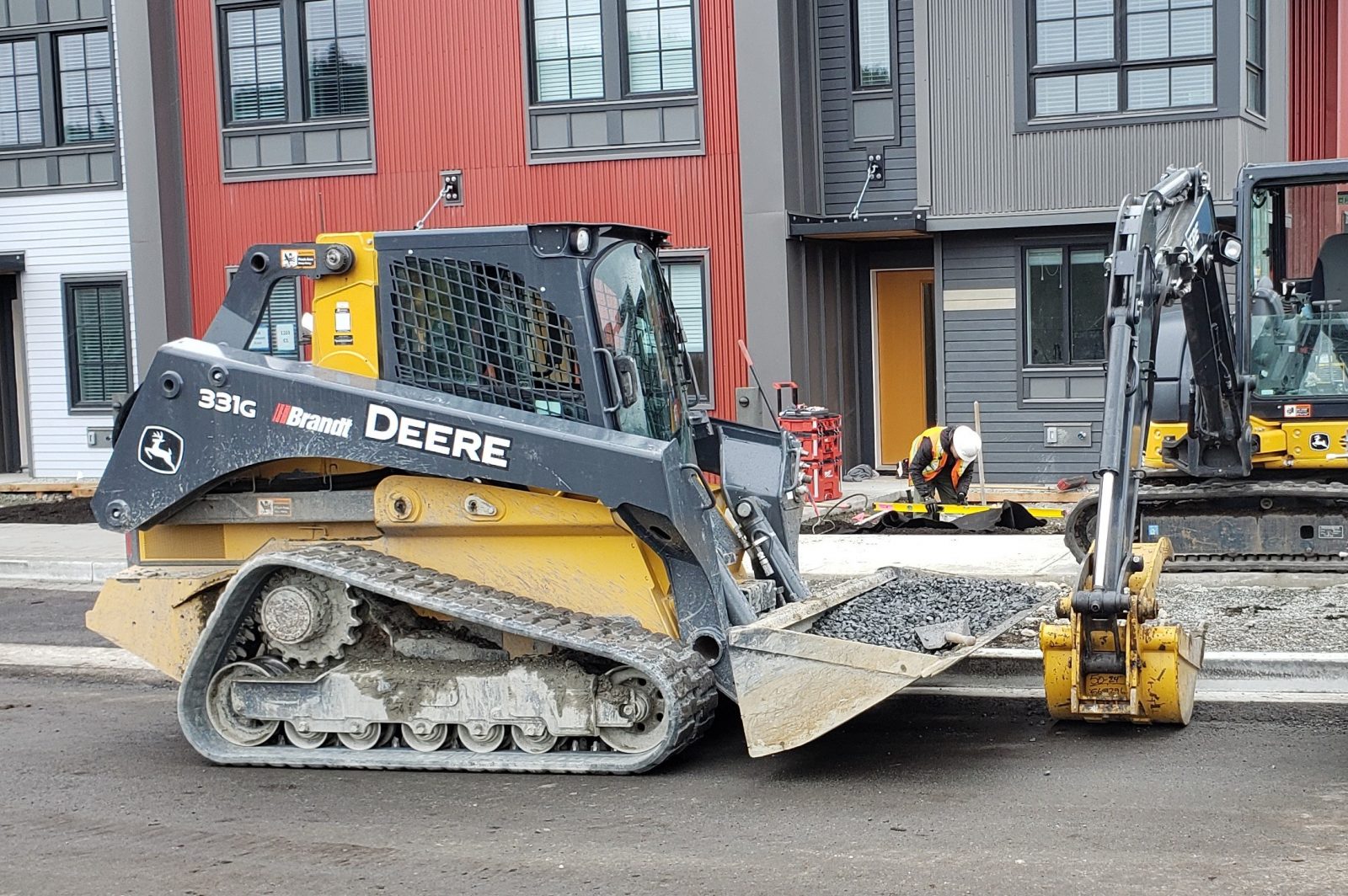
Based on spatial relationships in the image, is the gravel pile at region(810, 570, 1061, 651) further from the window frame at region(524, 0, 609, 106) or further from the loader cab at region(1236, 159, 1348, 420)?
the window frame at region(524, 0, 609, 106)

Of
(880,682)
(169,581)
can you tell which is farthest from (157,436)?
(880,682)

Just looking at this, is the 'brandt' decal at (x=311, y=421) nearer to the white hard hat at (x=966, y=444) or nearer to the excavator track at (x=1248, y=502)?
the excavator track at (x=1248, y=502)

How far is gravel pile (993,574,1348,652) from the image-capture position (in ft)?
30.1

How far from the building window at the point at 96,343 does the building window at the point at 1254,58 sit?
575 inches

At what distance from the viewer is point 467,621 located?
286 inches

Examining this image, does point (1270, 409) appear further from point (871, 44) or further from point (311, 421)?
point (871, 44)

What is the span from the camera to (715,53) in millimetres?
18781

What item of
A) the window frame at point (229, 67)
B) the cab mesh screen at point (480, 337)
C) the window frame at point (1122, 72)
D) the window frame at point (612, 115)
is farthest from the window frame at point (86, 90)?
the cab mesh screen at point (480, 337)

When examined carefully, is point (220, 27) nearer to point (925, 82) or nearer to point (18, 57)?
point (18, 57)

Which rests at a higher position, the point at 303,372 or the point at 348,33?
the point at 348,33

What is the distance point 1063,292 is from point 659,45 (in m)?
5.58

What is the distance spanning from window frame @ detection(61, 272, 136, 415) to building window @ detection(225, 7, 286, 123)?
3.04 meters

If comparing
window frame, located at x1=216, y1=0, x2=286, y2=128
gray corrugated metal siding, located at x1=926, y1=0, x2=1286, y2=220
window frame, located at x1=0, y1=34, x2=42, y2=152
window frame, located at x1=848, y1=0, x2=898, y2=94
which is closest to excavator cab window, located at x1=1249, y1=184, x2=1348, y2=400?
gray corrugated metal siding, located at x1=926, y1=0, x2=1286, y2=220

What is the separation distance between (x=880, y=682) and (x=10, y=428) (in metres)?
20.1
